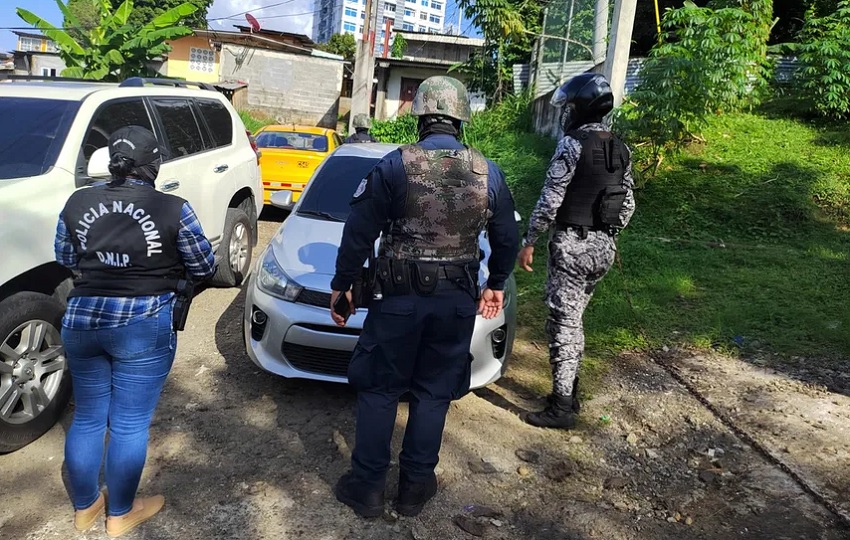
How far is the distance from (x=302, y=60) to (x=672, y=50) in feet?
71.5

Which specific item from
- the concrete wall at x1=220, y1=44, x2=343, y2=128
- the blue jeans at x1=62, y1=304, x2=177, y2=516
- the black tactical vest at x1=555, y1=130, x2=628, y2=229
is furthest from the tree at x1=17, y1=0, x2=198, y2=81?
the blue jeans at x1=62, y1=304, x2=177, y2=516

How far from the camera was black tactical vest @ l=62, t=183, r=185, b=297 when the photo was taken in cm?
235

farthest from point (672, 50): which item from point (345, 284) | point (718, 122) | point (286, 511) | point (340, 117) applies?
point (340, 117)

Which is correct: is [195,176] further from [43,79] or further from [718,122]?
[718,122]

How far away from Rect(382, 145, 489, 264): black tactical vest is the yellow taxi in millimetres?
5735

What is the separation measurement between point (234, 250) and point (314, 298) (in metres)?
2.63

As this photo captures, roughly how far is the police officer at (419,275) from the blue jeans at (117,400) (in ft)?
2.60

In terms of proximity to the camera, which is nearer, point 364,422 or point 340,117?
point 364,422

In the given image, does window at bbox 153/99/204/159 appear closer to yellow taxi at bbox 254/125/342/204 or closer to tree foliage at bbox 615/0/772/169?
yellow taxi at bbox 254/125/342/204

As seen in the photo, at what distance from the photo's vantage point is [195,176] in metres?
5.17

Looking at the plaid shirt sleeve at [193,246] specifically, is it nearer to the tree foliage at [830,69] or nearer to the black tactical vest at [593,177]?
the black tactical vest at [593,177]

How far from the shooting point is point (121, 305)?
7.88ft

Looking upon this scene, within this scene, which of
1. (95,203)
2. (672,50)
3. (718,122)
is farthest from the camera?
(718,122)

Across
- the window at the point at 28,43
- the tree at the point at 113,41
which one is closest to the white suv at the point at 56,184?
the tree at the point at 113,41
